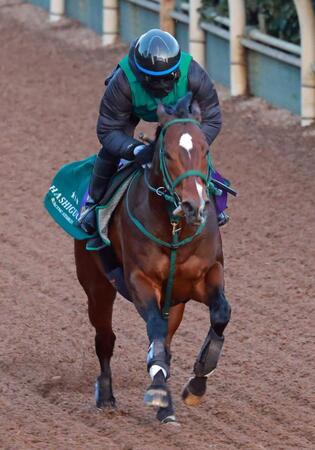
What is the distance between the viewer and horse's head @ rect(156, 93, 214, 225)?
607 centimetres

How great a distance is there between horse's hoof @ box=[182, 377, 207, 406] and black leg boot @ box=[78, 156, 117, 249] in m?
1.04

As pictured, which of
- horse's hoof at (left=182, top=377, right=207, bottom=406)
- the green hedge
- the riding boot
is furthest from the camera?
the green hedge

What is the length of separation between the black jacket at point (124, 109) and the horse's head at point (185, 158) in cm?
36

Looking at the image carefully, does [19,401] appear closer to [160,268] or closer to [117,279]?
[117,279]

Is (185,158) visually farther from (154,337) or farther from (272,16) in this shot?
(272,16)

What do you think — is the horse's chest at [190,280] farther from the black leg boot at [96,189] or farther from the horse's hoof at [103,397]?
the horse's hoof at [103,397]

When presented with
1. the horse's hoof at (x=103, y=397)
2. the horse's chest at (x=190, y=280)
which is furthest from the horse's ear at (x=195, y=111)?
the horse's hoof at (x=103, y=397)

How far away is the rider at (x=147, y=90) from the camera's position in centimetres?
670

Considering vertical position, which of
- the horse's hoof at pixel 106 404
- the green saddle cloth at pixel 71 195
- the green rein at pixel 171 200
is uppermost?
the green rein at pixel 171 200

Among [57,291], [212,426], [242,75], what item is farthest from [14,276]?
[242,75]

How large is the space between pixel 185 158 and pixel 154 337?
3.54 feet

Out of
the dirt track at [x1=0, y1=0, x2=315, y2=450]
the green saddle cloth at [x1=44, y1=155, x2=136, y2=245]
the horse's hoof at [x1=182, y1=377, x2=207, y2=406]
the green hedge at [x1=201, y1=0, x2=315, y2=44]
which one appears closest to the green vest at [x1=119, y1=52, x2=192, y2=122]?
the green saddle cloth at [x1=44, y1=155, x2=136, y2=245]

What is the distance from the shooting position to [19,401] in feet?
25.5

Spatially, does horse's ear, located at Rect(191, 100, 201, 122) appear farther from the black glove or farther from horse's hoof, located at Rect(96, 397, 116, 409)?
horse's hoof, located at Rect(96, 397, 116, 409)
